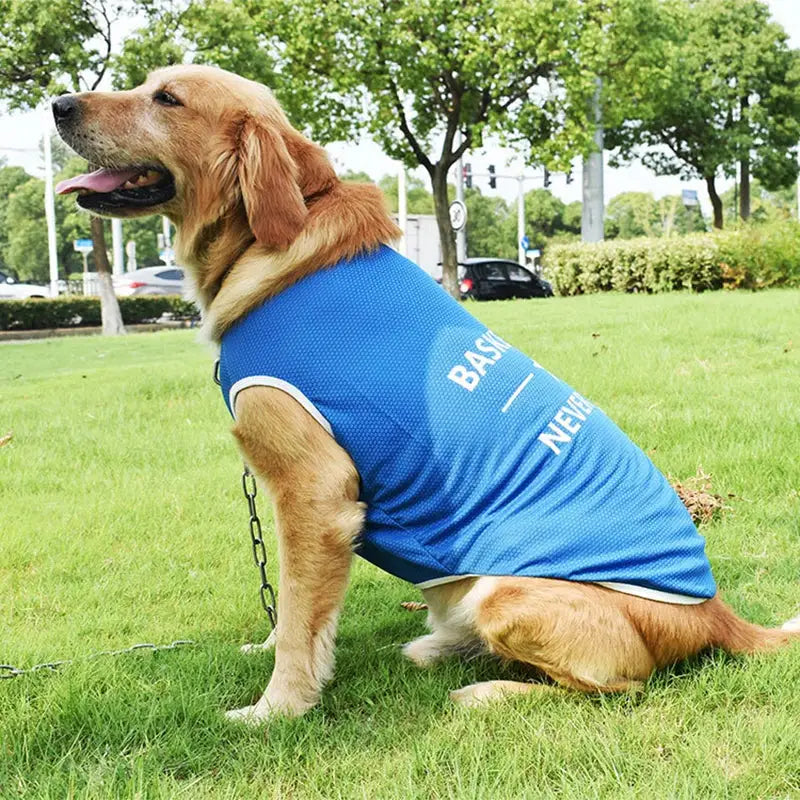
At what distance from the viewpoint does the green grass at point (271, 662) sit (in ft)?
7.44

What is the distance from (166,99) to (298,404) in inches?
46.3

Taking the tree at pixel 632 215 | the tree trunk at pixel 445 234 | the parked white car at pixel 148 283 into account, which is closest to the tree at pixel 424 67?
the tree trunk at pixel 445 234

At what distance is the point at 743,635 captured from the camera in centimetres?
286

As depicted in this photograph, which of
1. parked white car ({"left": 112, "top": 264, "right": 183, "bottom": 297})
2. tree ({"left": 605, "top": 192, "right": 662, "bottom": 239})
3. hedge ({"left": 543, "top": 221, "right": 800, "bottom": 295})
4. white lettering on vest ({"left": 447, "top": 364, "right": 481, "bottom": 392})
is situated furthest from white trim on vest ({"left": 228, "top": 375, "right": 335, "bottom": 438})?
tree ({"left": 605, "top": 192, "right": 662, "bottom": 239})

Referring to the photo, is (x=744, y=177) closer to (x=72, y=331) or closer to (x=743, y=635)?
(x=72, y=331)

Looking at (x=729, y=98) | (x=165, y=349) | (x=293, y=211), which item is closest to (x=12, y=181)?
(x=729, y=98)

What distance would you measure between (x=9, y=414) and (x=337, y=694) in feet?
18.7

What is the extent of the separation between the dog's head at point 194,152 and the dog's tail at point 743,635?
1.87m

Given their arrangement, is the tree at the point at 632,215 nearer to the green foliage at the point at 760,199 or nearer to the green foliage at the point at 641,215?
the green foliage at the point at 641,215

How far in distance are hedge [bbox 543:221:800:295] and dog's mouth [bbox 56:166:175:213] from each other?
59.4 ft

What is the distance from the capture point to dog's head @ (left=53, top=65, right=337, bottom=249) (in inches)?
108

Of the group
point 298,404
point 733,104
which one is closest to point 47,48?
point 298,404

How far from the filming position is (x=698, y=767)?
87.7 inches

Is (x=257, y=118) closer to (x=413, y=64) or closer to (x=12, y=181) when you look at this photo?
(x=413, y=64)
